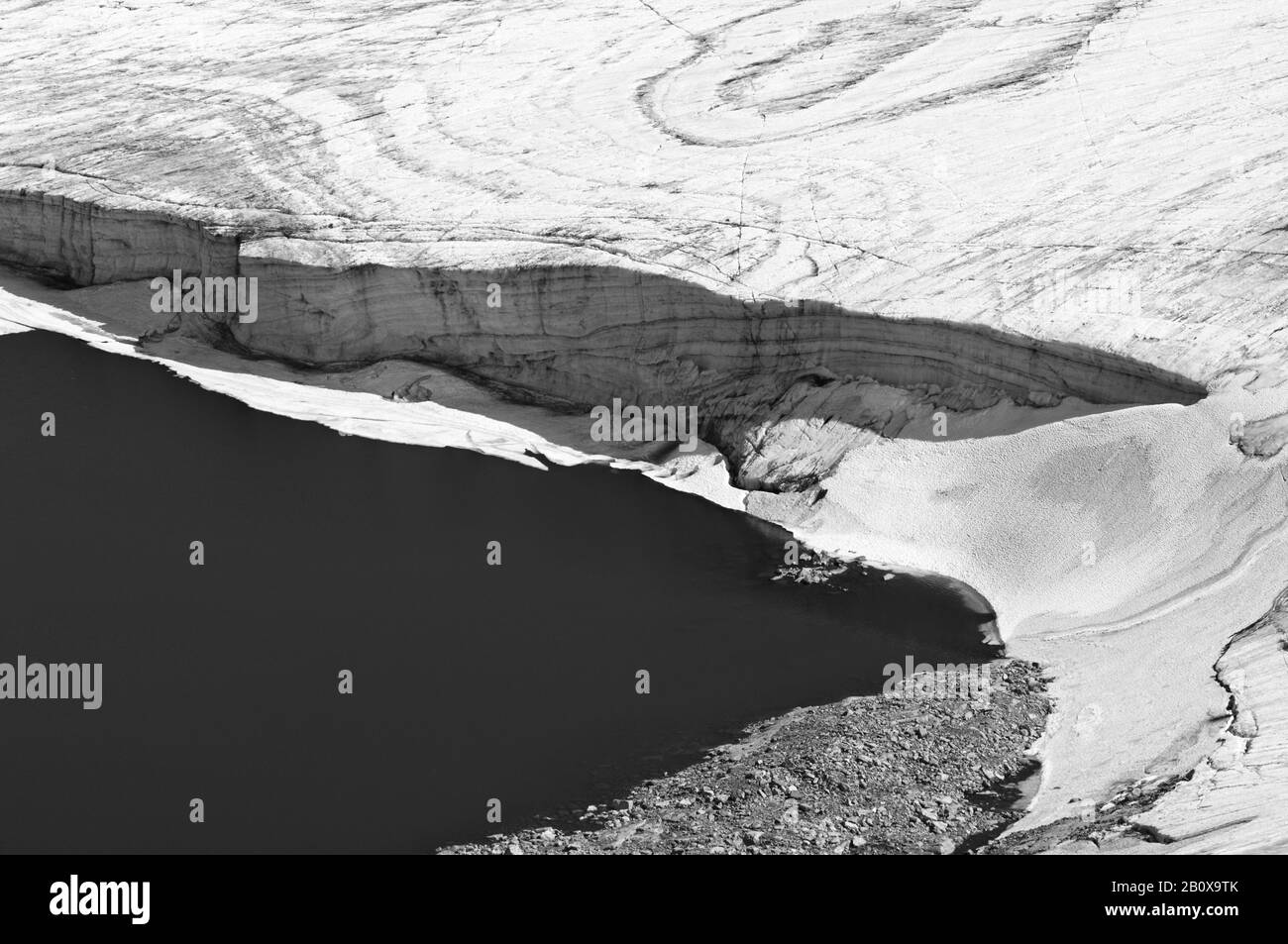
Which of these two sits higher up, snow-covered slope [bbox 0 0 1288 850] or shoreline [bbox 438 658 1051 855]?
snow-covered slope [bbox 0 0 1288 850]

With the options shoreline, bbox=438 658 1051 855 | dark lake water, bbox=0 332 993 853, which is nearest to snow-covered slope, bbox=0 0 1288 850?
shoreline, bbox=438 658 1051 855

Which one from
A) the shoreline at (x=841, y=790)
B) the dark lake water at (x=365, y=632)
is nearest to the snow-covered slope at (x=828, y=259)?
the shoreline at (x=841, y=790)

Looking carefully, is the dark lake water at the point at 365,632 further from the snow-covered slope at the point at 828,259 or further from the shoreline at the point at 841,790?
the snow-covered slope at the point at 828,259

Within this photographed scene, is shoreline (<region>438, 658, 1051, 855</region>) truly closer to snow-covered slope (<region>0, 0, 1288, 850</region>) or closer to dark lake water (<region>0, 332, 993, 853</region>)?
dark lake water (<region>0, 332, 993, 853</region>)

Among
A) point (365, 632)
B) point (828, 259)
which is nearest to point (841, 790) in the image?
point (365, 632)

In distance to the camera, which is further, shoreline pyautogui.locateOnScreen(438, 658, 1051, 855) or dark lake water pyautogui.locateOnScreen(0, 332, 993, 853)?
dark lake water pyautogui.locateOnScreen(0, 332, 993, 853)

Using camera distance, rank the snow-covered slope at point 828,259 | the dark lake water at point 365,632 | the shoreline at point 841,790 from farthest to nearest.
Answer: the snow-covered slope at point 828,259 < the dark lake water at point 365,632 < the shoreline at point 841,790

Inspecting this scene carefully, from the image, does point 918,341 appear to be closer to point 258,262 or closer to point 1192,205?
point 1192,205

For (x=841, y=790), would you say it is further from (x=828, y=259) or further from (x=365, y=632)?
(x=828, y=259)
